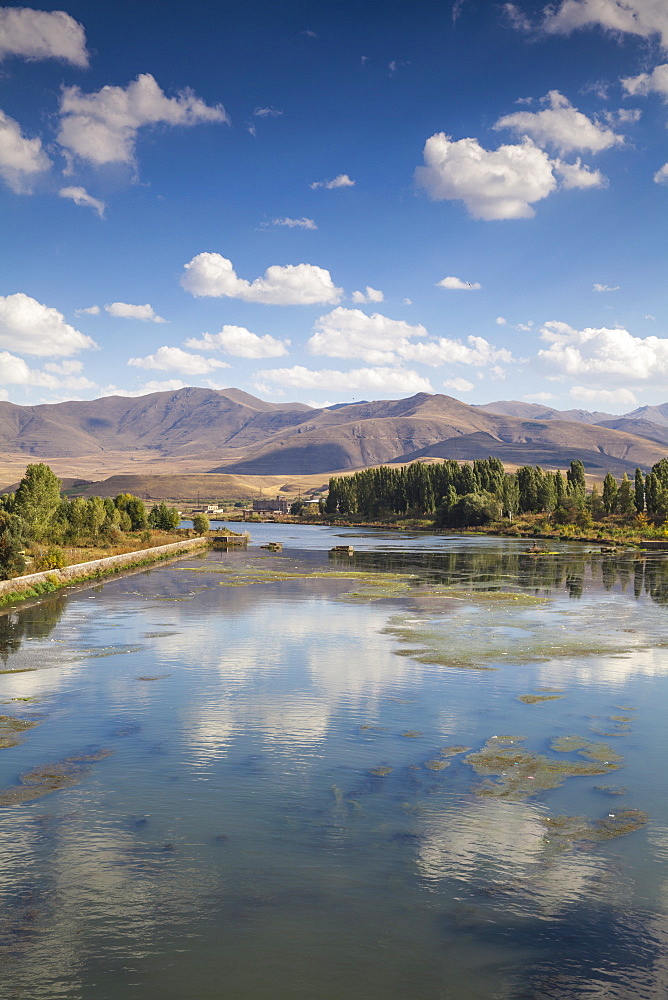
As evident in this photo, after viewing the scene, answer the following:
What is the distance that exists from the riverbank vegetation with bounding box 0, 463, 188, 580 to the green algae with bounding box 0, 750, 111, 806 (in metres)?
34.1

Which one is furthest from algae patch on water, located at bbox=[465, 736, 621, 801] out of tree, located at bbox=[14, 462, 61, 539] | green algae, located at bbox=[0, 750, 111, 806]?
tree, located at bbox=[14, 462, 61, 539]

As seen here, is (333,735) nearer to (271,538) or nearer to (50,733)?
(50,733)

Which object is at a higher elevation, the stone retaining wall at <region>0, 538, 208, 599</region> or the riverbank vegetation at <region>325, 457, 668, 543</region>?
the riverbank vegetation at <region>325, 457, 668, 543</region>

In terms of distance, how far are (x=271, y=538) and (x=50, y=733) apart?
394ft

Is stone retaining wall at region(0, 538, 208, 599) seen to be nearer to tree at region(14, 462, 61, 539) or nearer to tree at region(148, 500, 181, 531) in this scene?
tree at region(14, 462, 61, 539)

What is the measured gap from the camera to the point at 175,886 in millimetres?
12047

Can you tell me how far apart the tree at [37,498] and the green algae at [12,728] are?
151 ft

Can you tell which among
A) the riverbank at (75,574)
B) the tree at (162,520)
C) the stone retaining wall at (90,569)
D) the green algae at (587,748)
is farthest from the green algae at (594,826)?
the tree at (162,520)

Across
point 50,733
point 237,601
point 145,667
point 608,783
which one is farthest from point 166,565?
point 608,783

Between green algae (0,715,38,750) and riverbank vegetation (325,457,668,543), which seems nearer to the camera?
green algae (0,715,38,750)

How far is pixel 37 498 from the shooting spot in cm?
6588

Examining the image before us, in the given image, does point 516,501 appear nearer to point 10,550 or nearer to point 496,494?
point 496,494

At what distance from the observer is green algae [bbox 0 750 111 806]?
1542cm

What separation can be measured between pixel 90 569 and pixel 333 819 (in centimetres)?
5117
